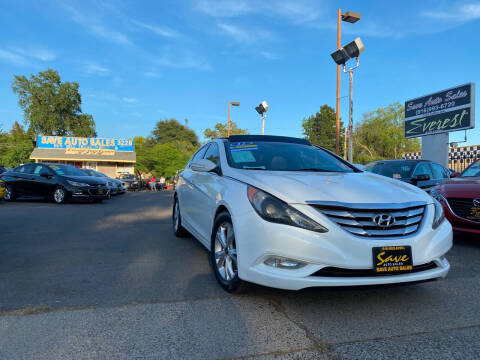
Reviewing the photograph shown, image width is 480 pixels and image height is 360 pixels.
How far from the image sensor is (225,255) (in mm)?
3211

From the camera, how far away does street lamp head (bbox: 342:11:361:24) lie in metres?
15.5

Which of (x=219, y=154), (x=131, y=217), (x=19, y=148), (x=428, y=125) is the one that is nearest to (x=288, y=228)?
(x=219, y=154)

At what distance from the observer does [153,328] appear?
245 cm

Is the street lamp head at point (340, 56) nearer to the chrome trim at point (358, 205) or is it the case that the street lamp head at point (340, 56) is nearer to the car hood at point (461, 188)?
the car hood at point (461, 188)

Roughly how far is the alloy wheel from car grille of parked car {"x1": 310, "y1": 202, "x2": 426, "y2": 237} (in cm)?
86

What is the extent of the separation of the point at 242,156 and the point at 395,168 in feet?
20.6

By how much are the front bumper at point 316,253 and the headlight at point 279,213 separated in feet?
0.12

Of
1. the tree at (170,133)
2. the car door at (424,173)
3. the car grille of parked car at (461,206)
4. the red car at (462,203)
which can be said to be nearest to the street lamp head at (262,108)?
the car door at (424,173)

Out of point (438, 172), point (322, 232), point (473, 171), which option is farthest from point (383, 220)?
point (438, 172)

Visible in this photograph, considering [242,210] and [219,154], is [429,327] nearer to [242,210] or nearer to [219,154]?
[242,210]

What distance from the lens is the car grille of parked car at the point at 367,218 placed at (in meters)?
2.57

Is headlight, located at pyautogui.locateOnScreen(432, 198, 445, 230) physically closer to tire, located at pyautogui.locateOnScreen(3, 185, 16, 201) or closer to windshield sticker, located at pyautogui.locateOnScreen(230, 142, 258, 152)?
windshield sticker, located at pyautogui.locateOnScreen(230, 142, 258, 152)

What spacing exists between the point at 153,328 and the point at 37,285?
5.15ft

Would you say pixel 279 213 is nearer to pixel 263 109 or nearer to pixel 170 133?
pixel 263 109
